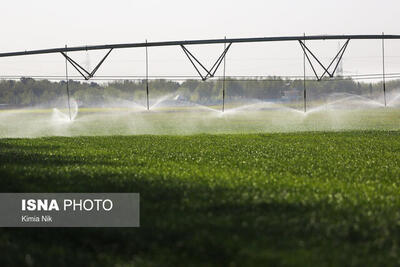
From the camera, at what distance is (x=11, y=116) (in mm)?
44312

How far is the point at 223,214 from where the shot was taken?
7273 mm

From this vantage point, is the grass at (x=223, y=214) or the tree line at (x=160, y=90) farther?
the tree line at (x=160, y=90)

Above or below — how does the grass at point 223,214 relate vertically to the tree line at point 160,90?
below

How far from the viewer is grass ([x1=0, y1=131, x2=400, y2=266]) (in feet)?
19.0

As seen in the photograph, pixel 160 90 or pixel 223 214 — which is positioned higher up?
pixel 160 90

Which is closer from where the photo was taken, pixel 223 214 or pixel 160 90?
pixel 223 214

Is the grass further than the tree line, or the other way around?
the tree line

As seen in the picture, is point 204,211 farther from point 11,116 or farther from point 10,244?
point 11,116

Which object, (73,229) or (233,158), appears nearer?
(73,229)

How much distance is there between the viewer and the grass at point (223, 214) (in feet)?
19.0

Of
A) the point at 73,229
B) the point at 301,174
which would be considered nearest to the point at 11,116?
the point at 301,174

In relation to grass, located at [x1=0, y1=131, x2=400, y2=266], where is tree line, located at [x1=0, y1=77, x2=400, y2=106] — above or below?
above

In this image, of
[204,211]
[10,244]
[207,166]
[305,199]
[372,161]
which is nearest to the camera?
[10,244]

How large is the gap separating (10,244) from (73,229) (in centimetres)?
85
